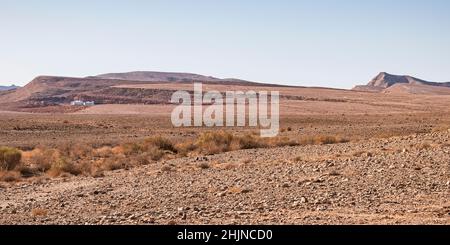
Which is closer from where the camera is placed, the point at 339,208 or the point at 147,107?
the point at 339,208

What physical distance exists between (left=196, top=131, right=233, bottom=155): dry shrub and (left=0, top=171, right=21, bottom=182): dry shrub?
10420 millimetres

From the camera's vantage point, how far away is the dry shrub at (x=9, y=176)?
69.4 ft

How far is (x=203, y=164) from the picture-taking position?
2175 centimetres

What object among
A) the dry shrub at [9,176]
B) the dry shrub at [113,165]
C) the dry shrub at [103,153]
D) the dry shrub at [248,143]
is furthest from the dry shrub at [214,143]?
the dry shrub at [9,176]

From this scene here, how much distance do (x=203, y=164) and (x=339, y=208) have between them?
1049 centimetres

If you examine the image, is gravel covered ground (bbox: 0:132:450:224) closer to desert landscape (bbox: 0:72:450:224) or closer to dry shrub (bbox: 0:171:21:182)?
desert landscape (bbox: 0:72:450:224)

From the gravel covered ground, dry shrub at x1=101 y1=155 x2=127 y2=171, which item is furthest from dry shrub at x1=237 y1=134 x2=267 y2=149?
the gravel covered ground

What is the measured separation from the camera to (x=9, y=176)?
21.5 metres

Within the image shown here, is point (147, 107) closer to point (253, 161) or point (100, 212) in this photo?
point (253, 161)

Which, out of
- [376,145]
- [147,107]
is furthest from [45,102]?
[376,145]

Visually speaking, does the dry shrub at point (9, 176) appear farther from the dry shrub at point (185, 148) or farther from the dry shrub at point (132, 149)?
the dry shrub at point (185, 148)

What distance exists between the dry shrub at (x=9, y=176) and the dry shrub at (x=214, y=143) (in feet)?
34.2

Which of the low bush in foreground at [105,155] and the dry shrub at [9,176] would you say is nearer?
the dry shrub at [9,176]

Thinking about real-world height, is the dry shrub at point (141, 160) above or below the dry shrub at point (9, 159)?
below
